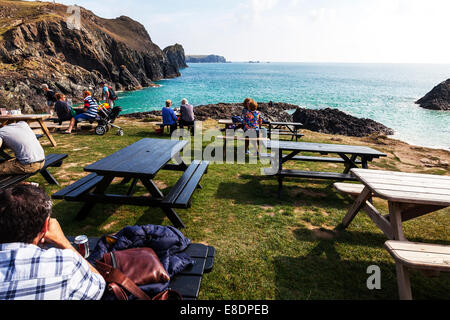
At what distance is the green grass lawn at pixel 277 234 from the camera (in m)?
2.97

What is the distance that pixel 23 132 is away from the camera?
440cm

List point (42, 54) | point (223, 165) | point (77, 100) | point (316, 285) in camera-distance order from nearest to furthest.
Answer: point (316, 285)
point (223, 165)
point (77, 100)
point (42, 54)

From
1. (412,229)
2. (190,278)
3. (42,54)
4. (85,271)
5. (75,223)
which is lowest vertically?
(412,229)

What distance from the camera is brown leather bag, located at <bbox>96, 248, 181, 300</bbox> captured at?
6.18 feet

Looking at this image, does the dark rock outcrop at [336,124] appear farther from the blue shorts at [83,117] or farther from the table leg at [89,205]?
the table leg at [89,205]

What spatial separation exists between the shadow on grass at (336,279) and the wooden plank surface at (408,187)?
3.49ft

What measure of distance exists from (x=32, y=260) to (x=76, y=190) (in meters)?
2.86

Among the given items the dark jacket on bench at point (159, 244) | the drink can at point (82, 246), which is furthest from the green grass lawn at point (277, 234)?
the drink can at point (82, 246)

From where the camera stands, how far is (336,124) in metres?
21.1

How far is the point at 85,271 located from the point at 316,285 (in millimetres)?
2589

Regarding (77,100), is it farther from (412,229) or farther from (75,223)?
(412,229)

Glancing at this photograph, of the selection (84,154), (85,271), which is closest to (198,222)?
(85,271)

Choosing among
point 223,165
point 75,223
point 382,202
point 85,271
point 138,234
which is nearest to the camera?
point 85,271

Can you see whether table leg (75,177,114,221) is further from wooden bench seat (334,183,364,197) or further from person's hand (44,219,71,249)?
wooden bench seat (334,183,364,197)
